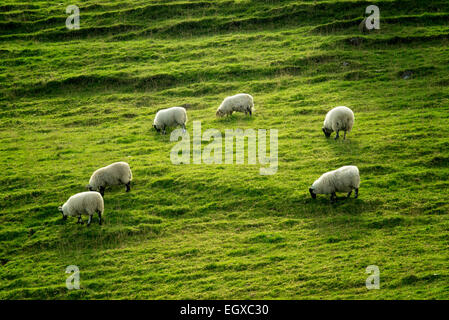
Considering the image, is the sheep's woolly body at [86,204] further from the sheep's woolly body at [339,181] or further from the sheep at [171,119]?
the sheep at [171,119]

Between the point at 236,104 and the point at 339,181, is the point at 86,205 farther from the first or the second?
the point at 236,104

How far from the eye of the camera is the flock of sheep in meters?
21.8

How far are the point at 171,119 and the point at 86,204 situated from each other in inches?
427

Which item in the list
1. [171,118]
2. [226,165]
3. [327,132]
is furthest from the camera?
[171,118]

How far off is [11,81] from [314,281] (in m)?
35.5

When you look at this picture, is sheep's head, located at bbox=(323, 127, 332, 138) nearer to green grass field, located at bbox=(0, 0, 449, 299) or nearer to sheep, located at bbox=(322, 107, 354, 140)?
sheep, located at bbox=(322, 107, 354, 140)

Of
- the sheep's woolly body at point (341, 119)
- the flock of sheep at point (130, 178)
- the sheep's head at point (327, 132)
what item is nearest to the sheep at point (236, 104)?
the flock of sheep at point (130, 178)

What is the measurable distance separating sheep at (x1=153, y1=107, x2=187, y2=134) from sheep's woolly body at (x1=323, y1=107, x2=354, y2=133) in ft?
31.4

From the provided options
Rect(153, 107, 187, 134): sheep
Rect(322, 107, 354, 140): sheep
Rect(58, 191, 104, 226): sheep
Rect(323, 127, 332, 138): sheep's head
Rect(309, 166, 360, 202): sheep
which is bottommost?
Rect(58, 191, 104, 226): sheep

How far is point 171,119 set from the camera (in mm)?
31781

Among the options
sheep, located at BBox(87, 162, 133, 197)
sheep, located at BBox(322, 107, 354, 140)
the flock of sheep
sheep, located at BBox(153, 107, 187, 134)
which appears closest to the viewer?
the flock of sheep

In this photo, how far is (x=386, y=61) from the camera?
38938 millimetres

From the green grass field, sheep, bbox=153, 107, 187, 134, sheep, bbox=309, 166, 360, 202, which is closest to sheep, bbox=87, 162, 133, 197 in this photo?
the green grass field

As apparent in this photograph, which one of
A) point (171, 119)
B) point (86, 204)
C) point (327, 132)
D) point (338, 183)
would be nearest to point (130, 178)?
point (86, 204)
